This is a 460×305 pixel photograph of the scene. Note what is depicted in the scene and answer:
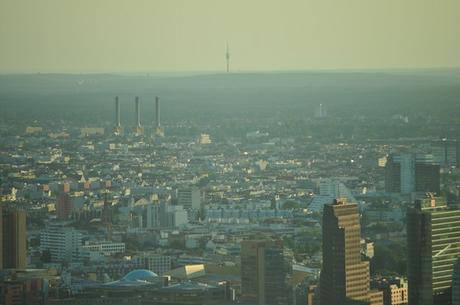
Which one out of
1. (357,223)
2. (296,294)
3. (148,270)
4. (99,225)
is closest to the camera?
(296,294)

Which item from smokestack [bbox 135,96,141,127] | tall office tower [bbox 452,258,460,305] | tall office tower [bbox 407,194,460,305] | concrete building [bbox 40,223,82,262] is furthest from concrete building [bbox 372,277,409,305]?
smokestack [bbox 135,96,141,127]

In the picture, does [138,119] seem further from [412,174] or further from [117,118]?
[412,174]

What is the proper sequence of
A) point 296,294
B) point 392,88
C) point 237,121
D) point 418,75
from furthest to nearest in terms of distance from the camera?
point 237,121 → point 392,88 → point 418,75 → point 296,294

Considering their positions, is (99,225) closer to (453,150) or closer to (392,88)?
(453,150)

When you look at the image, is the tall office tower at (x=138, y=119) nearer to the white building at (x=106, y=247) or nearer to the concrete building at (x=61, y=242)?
the concrete building at (x=61, y=242)

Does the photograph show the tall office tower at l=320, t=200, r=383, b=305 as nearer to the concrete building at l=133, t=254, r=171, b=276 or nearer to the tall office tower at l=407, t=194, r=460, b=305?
the tall office tower at l=407, t=194, r=460, b=305

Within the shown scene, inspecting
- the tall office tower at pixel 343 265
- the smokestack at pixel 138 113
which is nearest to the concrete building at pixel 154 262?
the tall office tower at pixel 343 265

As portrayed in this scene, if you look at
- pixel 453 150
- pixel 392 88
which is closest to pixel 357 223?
pixel 453 150
